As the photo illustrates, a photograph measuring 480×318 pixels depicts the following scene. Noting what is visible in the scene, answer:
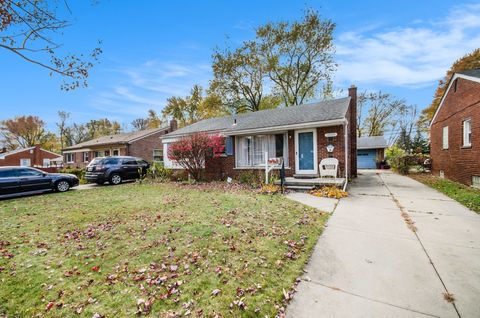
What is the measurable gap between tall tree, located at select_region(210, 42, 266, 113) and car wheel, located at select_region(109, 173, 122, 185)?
632 inches

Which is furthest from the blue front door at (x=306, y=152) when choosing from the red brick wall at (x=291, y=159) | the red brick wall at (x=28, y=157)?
the red brick wall at (x=28, y=157)

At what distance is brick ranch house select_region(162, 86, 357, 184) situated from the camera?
989 cm

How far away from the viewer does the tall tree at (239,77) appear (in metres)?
24.0

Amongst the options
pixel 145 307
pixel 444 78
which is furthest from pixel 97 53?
pixel 444 78

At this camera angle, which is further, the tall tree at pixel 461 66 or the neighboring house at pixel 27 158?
the neighboring house at pixel 27 158

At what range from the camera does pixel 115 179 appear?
44.5 feet

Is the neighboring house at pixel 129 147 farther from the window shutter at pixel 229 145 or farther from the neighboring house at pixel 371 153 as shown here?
the neighboring house at pixel 371 153

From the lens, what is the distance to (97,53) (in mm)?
4848

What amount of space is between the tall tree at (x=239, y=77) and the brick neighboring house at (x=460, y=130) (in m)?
17.1

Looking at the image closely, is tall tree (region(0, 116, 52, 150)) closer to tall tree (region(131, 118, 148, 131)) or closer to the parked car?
tall tree (region(131, 118, 148, 131))

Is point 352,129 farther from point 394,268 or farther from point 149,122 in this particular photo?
point 149,122

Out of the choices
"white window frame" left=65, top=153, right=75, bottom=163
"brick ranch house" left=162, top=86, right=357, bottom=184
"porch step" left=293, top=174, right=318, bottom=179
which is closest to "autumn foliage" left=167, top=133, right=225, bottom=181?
"brick ranch house" left=162, top=86, right=357, bottom=184

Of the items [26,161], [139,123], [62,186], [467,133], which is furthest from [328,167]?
[139,123]

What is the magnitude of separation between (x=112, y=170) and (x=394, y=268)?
47.9 ft
